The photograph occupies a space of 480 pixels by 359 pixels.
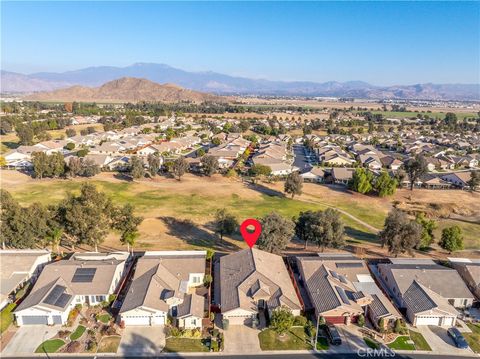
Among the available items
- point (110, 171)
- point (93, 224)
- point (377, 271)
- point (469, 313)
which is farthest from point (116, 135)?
point (469, 313)

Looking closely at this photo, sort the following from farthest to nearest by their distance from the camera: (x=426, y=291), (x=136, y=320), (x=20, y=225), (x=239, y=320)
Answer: (x=20, y=225) < (x=426, y=291) < (x=239, y=320) < (x=136, y=320)

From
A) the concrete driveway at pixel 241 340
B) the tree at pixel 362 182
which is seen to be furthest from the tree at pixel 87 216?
the tree at pixel 362 182

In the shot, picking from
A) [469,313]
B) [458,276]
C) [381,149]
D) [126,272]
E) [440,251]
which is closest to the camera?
[469,313]

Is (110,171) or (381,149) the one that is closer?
(110,171)

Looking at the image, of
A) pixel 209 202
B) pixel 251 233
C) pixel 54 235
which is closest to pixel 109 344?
pixel 54 235

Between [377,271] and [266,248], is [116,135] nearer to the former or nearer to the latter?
[266,248]

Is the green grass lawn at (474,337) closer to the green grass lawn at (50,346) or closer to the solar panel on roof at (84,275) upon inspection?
the green grass lawn at (50,346)

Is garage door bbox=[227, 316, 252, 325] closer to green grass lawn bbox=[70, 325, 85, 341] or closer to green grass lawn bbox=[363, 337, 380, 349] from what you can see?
green grass lawn bbox=[363, 337, 380, 349]

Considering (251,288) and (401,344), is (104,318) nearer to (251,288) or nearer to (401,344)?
(251,288)
